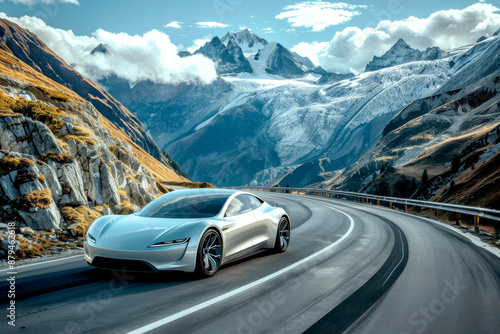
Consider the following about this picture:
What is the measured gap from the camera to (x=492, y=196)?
74.0 feet

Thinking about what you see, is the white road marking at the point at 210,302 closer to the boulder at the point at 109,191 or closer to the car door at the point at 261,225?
the car door at the point at 261,225

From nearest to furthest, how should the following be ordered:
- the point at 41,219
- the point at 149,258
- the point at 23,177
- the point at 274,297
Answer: the point at 274,297 < the point at 149,258 < the point at 41,219 < the point at 23,177

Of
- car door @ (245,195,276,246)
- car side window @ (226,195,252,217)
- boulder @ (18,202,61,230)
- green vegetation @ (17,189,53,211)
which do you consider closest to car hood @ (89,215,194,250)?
car side window @ (226,195,252,217)

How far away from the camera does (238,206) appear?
7441mm

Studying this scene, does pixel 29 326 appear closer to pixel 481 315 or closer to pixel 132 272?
pixel 132 272

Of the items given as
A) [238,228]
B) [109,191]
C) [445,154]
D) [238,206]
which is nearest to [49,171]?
[109,191]

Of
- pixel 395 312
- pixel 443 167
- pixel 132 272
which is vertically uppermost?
pixel 132 272

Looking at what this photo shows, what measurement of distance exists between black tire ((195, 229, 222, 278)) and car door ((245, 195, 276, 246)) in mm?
1285

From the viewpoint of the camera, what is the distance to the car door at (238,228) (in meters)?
6.65

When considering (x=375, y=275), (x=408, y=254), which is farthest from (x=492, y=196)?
(x=375, y=275)

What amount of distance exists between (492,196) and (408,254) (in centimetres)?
1703

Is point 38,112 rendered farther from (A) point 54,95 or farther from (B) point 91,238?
(A) point 54,95

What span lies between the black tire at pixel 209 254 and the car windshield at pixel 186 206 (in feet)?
1.57

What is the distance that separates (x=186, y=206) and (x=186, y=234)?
1.28 meters
